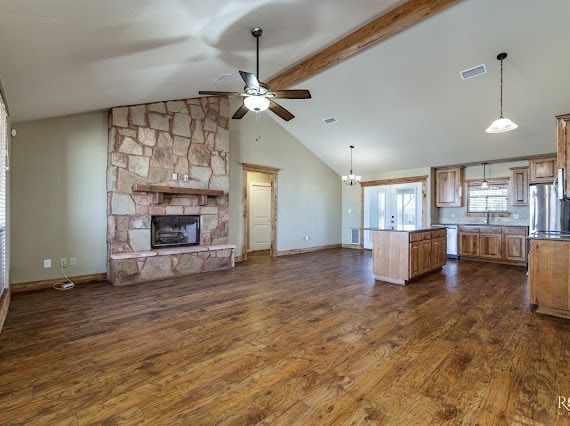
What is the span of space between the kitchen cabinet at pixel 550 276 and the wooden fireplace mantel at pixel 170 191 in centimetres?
507

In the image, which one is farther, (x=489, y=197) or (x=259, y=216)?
(x=259, y=216)

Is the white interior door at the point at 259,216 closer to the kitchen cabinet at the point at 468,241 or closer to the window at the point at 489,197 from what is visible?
the kitchen cabinet at the point at 468,241

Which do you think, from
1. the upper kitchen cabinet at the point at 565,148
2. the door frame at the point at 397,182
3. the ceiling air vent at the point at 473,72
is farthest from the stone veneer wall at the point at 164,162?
the upper kitchen cabinet at the point at 565,148

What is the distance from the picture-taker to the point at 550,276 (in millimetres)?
3270

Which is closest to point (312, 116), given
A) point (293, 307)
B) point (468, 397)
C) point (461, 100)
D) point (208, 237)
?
point (461, 100)

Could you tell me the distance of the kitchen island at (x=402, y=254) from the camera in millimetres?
4629

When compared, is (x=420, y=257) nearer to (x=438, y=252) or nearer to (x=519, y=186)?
(x=438, y=252)

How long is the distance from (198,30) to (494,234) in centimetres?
719

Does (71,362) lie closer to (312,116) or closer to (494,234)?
(312,116)

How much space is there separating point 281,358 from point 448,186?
712 centimetres

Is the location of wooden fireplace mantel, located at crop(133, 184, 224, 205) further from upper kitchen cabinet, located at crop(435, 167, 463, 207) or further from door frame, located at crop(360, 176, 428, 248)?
upper kitchen cabinet, located at crop(435, 167, 463, 207)

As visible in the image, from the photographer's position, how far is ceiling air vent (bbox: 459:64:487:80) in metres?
4.38

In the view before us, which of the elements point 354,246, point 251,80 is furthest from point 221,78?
point 354,246

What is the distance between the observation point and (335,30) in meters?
3.79
